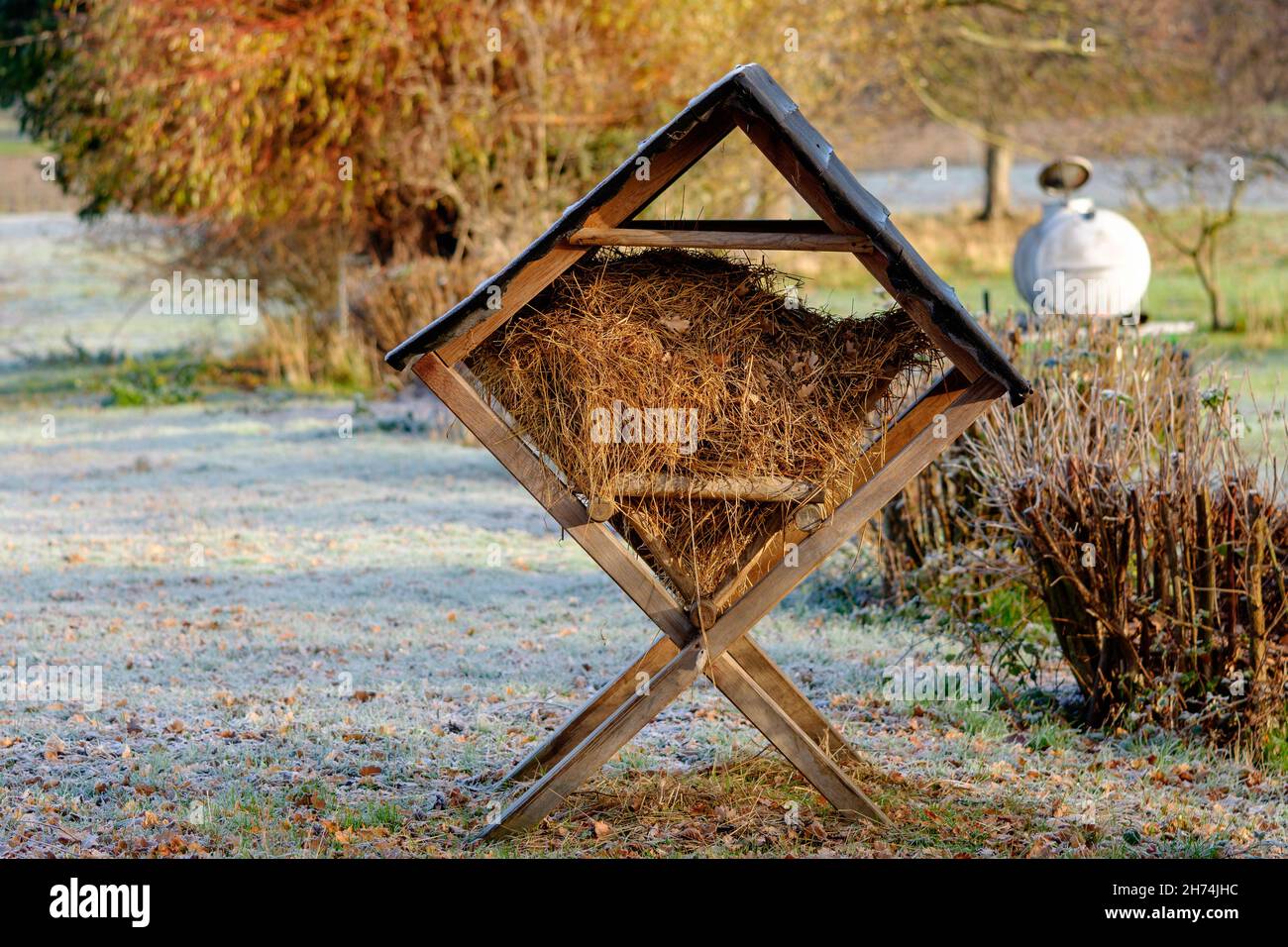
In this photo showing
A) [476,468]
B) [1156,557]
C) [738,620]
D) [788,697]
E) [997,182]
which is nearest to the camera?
[738,620]

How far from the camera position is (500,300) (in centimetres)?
387

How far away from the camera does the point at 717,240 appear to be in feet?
12.5

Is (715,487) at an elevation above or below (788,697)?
above

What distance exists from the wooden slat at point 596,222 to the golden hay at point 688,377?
0.41 feet

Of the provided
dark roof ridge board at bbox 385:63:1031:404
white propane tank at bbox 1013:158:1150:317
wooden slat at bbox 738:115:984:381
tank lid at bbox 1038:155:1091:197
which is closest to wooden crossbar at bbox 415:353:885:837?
dark roof ridge board at bbox 385:63:1031:404

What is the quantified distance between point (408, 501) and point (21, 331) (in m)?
12.7

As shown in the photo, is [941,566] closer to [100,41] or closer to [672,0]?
[672,0]

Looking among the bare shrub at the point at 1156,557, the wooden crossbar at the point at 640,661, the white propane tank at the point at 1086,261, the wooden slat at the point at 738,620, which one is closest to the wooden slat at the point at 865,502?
the wooden slat at the point at 738,620

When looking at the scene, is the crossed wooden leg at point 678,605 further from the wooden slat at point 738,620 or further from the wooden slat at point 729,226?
the wooden slat at point 729,226

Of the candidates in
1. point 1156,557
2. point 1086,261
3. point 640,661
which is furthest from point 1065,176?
point 640,661

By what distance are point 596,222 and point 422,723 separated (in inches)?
97.9

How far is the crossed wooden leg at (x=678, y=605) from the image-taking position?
400cm

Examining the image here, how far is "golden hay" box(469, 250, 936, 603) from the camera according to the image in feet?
13.0

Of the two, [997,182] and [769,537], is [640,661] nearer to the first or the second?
[769,537]
